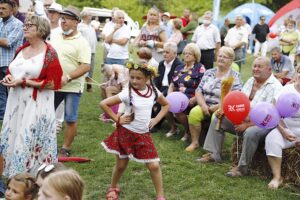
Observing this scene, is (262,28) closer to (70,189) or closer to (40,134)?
(40,134)

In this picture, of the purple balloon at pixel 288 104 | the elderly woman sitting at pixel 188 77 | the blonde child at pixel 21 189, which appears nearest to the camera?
the blonde child at pixel 21 189

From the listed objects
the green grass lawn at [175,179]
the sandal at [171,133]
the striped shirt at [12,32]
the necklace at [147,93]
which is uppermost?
the striped shirt at [12,32]

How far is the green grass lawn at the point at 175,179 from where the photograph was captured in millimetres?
4926

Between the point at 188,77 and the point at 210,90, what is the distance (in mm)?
596

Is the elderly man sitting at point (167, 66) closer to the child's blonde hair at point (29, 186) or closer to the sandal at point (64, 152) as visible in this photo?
the sandal at point (64, 152)

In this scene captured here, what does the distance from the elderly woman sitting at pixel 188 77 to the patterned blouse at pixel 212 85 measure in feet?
0.95

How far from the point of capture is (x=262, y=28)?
2169 cm

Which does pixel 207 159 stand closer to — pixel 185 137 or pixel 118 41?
pixel 185 137

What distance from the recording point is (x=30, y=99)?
441cm

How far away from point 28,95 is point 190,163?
96.0 inches

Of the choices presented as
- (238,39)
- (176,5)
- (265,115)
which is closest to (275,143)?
(265,115)

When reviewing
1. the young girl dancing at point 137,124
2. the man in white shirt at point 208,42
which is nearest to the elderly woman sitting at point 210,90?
the young girl dancing at point 137,124

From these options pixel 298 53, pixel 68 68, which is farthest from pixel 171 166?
pixel 298 53

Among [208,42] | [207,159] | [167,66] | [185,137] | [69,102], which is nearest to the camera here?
[69,102]
